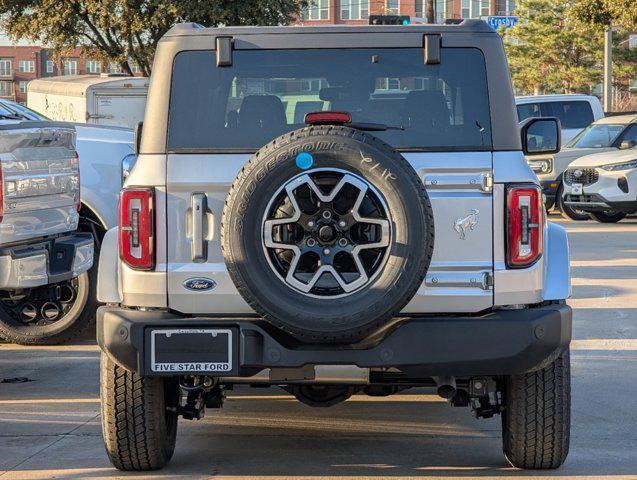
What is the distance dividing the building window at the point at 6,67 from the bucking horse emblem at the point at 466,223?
113610 millimetres

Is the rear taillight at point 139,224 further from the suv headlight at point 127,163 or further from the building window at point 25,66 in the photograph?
the building window at point 25,66

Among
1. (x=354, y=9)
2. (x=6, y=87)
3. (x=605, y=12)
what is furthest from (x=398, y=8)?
(x=605, y=12)

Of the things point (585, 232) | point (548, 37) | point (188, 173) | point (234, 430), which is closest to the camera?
point (188, 173)

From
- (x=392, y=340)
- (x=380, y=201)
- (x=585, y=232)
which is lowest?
(x=585, y=232)

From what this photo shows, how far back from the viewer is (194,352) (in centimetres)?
536

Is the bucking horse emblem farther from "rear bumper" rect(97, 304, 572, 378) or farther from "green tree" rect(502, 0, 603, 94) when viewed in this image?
"green tree" rect(502, 0, 603, 94)

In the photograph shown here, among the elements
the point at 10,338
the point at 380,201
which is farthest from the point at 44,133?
the point at 380,201

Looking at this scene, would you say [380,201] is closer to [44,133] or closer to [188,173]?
[188,173]

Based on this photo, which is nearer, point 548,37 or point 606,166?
point 606,166

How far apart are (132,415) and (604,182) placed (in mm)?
16062

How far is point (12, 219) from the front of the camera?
770cm

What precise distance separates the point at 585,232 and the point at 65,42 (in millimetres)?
27524

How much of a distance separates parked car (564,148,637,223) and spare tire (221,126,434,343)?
1605 cm

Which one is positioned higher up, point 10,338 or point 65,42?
point 65,42
